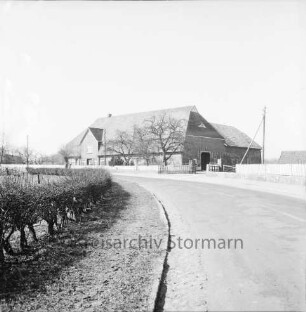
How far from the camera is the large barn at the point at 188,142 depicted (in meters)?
46.2

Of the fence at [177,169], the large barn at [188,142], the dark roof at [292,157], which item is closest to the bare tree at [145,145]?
the large barn at [188,142]

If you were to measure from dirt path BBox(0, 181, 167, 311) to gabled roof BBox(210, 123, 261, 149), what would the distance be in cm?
4673

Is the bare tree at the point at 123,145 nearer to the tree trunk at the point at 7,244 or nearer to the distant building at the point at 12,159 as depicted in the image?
the tree trunk at the point at 7,244

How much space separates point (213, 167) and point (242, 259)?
32275 millimetres

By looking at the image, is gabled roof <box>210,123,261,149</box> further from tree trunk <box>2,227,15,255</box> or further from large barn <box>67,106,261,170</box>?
tree trunk <box>2,227,15,255</box>

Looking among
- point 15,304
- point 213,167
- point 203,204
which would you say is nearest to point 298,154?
point 213,167

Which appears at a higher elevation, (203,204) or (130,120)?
(130,120)

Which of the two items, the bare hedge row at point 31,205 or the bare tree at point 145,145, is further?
the bare tree at point 145,145

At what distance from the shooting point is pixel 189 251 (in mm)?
6898

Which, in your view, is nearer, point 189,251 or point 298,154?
point 189,251

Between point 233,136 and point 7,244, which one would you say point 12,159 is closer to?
point 233,136

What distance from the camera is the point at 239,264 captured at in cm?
596

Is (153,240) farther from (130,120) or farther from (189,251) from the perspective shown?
(130,120)

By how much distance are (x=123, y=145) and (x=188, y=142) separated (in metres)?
11.4
